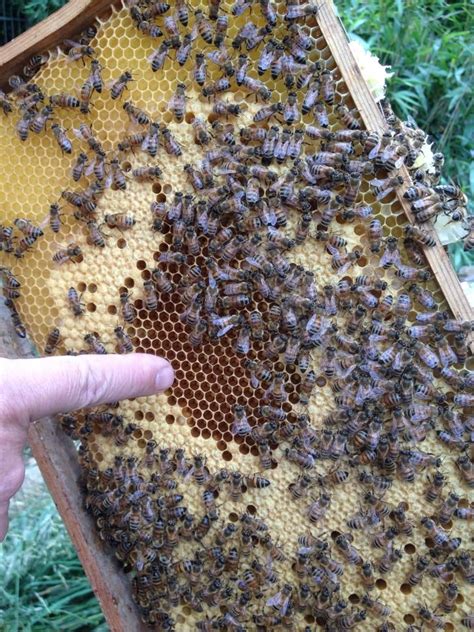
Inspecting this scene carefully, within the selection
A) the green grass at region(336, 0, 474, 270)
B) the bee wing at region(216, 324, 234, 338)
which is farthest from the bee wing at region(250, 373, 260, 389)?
the green grass at region(336, 0, 474, 270)

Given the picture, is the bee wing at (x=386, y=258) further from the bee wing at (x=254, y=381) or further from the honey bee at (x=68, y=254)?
the honey bee at (x=68, y=254)

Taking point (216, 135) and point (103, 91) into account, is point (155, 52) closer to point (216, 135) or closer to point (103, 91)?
point (103, 91)

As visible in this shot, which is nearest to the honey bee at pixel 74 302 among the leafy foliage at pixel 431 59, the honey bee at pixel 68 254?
the honey bee at pixel 68 254

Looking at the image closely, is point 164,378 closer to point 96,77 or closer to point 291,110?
point 291,110

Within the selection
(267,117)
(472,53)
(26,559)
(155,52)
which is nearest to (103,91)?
(155,52)

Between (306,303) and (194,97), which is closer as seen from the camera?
(306,303)

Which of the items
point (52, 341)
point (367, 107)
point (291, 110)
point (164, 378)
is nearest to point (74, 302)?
point (52, 341)

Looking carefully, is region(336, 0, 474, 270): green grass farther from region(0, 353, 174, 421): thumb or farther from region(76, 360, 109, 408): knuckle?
region(76, 360, 109, 408): knuckle
